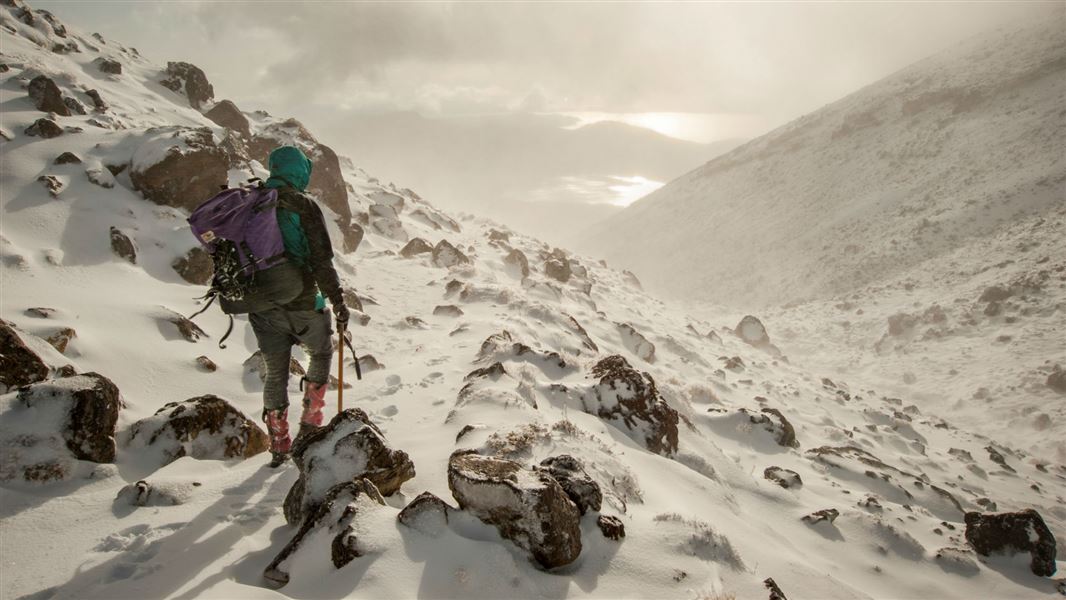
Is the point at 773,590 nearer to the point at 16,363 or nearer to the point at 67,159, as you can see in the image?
the point at 16,363

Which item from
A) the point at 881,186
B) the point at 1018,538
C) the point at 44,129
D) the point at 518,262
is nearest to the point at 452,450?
the point at 1018,538

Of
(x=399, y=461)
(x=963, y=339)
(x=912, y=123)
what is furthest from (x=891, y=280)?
(x=399, y=461)

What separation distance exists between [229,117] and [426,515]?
20851 millimetres

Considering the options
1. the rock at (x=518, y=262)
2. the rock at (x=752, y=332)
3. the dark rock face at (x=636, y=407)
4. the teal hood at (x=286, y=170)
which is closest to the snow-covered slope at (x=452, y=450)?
the dark rock face at (x=636, y=407)

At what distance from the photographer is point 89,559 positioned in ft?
9.01

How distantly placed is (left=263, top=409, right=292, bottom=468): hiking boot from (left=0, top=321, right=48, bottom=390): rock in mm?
2004

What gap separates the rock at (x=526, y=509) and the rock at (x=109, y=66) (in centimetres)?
2318

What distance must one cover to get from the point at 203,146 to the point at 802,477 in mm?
13585

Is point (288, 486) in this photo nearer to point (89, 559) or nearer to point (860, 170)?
point (89, 559)

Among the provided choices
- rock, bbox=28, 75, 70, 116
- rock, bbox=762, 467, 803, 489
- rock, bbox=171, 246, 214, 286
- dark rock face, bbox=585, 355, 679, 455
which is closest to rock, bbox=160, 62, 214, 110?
rock, bbox=28, 75, 70, 116

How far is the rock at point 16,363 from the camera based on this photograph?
4.01 meters

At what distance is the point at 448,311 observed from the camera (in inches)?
Answer: 448

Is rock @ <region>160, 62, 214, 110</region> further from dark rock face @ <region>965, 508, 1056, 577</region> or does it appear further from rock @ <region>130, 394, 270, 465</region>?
dark rock face @ <region>965, 508, 1056, 577</region>

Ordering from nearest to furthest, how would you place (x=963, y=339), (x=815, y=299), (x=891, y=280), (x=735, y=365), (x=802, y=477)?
1. (x=802, y=477)
2. (x=735, y=365)
3. (x=963, y=339)
4. (x=891, y=280)
5. (x=815, y=299)
